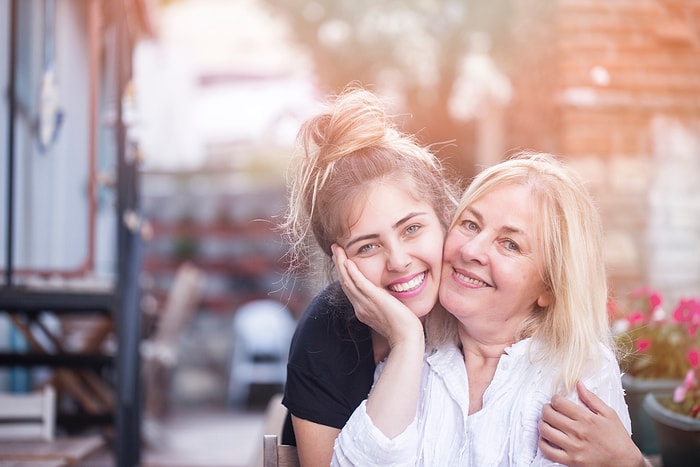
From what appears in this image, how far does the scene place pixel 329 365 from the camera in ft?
6.61

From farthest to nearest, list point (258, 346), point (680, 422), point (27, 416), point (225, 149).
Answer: point (225, 149) → point (258, 346) → point (27, 416) → point (680, 422)

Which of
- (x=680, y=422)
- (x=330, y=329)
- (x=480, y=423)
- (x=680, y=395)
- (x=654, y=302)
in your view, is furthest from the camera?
(x=654, y=302)

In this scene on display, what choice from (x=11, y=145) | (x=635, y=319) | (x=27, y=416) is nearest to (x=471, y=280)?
(x=635, y=319)

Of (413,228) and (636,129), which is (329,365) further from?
(636,129)

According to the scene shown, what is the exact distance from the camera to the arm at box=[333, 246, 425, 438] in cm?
176

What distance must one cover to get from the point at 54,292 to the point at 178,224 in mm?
6408

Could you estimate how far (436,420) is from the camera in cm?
188

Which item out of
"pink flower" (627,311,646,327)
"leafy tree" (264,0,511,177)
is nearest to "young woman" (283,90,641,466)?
"pink flower" (627,311,646,327)

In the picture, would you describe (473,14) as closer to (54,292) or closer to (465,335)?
(54,292)

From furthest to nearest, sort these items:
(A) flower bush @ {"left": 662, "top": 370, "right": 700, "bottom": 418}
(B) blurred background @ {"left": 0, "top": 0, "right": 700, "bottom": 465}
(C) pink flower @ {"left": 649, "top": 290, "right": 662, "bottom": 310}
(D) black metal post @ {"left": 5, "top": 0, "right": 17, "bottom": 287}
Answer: (B) blurred background @ {"left": 0, "top": 0, "right": 700, "bottom": 465}
(C) pink flower @ {"left": 649, "top": 290, "right": 662, "bottom": 310}
(D) black metal post @ {"left": 5, "top": 0, "right": 17, "bottom": 287}
(A) flower bush @ {"left": 662, "top": 370, "right": 700, "bottom": 418}

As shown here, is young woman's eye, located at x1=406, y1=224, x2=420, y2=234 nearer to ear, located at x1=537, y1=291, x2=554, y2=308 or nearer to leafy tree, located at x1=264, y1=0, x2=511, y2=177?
ear, located at x1=537, y1=291, x2=554, y2=308

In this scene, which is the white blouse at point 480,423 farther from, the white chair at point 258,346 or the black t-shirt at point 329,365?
the white chair at point 258,346

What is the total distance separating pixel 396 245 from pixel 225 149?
10.8m

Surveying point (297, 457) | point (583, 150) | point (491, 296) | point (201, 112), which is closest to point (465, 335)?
point (491, 296)
